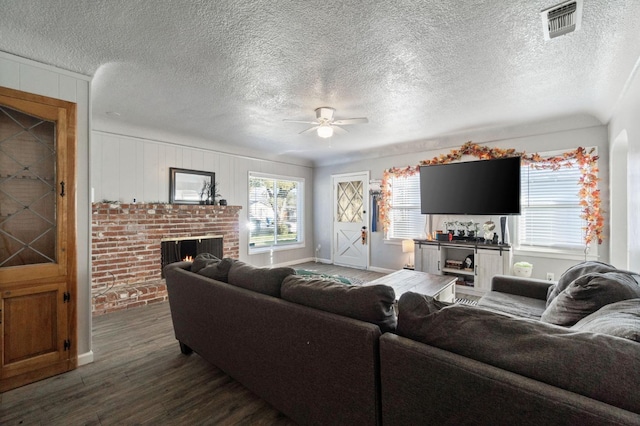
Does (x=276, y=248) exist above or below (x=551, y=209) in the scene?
below

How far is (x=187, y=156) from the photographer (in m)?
5.06

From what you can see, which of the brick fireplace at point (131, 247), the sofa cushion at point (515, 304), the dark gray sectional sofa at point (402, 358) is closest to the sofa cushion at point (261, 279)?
the dark gray sectional sofa at point (402, 358)

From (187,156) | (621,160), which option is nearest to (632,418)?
(621,160)

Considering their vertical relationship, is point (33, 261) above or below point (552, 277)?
above

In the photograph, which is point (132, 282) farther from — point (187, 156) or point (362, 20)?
Answer: point (362, 20)

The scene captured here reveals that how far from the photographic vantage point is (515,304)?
2576 mm

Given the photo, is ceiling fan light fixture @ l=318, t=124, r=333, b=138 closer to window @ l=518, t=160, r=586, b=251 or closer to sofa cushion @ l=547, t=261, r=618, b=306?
sofa cushion @ l=547, t=261, r=618, b=306

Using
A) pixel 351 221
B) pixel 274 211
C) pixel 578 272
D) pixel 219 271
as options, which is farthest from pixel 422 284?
pixel 274 211

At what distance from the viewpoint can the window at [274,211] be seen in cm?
621

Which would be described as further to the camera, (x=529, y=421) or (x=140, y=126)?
(x=140, y=126)

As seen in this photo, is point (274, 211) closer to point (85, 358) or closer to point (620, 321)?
point (85, 358)

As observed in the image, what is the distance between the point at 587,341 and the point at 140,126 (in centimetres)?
525

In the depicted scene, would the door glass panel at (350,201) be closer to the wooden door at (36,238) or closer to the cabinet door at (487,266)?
the cabinet door at (487,266)

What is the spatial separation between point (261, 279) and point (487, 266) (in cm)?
382
